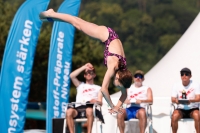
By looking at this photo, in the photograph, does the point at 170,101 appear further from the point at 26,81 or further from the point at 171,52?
the point at 26,81

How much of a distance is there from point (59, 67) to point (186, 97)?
15.5 ft

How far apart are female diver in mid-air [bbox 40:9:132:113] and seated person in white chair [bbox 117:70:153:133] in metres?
1.49

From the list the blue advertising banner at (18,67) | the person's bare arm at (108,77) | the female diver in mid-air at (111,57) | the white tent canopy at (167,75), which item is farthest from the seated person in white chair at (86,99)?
the blue advertising banner at (18,67)

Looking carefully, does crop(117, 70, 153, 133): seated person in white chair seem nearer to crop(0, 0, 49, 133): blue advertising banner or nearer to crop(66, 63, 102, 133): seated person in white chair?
crop(66, 63, 102, 133): seated person in white chair

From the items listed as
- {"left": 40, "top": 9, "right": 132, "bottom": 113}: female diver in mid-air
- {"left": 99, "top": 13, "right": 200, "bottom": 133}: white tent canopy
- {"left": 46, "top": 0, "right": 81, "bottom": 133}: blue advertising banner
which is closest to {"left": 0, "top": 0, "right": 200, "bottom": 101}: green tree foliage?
{"left": 46, "top": 0, "right": 81, "bottom": 133}: blue advertising banner

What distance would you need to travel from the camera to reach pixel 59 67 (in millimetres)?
16172

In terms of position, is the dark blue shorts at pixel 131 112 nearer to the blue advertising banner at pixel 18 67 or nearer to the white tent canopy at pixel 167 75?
the white tent canopy at pixel 167 75

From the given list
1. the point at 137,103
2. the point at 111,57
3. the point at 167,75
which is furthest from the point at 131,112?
the point at 167,75

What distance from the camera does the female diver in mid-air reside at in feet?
33.0

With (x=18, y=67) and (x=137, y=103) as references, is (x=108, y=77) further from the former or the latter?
(x=18, y=67)

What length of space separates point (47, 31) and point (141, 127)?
23778 millimetres

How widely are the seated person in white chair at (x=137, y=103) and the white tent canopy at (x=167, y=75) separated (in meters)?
0.88

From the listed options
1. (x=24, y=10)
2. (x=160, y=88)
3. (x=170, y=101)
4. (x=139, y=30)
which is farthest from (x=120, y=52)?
(x=139, y=30)

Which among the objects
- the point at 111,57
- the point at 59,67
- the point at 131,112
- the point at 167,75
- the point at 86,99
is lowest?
the point at 131,112
